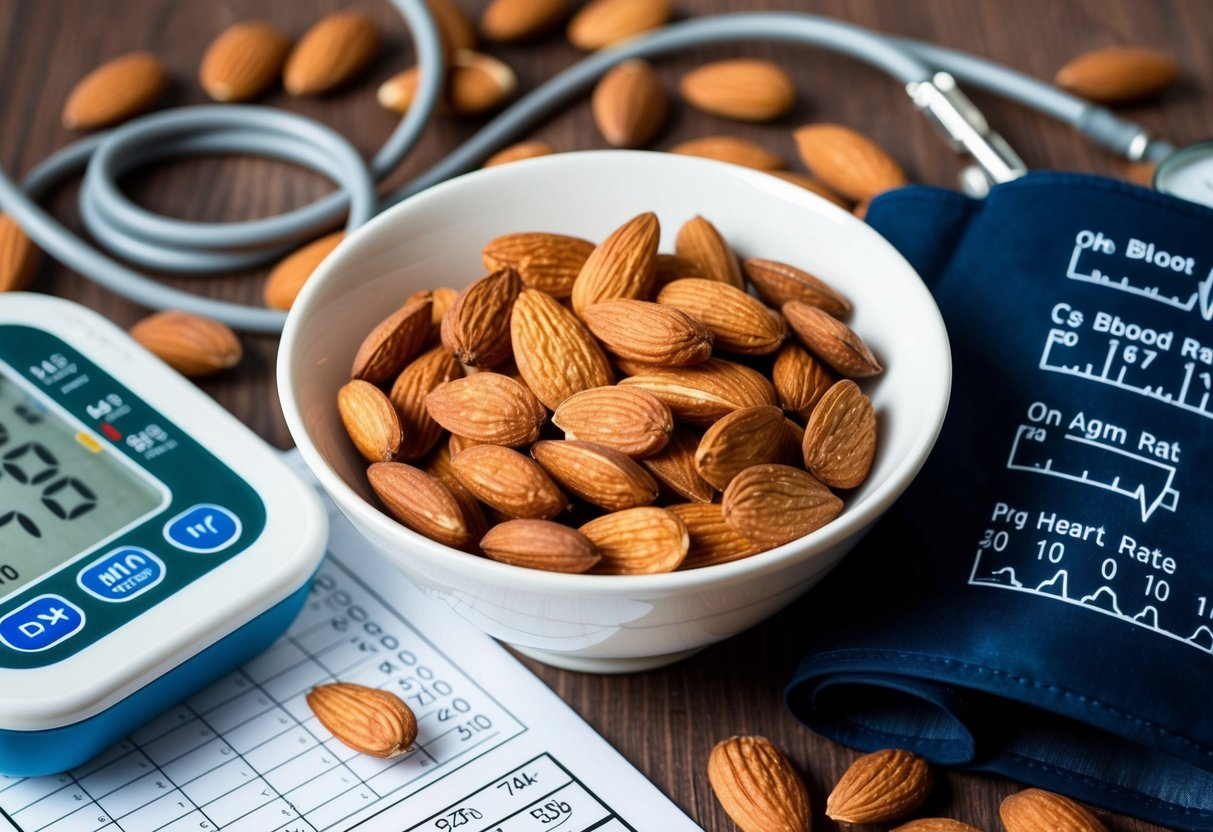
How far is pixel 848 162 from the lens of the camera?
0.81m

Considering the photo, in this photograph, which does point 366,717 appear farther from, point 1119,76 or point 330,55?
point 1119,76

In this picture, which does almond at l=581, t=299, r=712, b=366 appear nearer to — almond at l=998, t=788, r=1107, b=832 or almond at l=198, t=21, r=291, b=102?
almond at l=998, t=788, r=1107, b=832

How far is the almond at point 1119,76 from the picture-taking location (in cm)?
90

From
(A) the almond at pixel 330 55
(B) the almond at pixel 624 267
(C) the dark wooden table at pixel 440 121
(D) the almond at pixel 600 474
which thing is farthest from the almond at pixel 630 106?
(D) the almond at pixel 600 474

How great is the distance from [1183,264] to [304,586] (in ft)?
1.46

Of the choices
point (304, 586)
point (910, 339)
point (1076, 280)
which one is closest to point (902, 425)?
point (910, 339)

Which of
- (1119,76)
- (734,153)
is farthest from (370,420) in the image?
(1119,76)

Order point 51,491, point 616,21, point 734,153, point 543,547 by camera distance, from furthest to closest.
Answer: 1. point 616,21
2. point 734,153
3. point 51,491
4. point 543,547

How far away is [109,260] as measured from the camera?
78 centimetres

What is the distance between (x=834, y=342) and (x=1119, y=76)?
47 cm

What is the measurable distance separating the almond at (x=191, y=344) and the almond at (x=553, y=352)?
0.77 ft

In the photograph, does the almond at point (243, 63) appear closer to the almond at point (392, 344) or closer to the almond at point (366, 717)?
the almond at point (392, 344)

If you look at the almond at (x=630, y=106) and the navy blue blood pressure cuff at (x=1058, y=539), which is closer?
the navy blue blood pressure cuff at (x=1058, y=539)

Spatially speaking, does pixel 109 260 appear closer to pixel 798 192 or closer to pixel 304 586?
pixel 304 586
